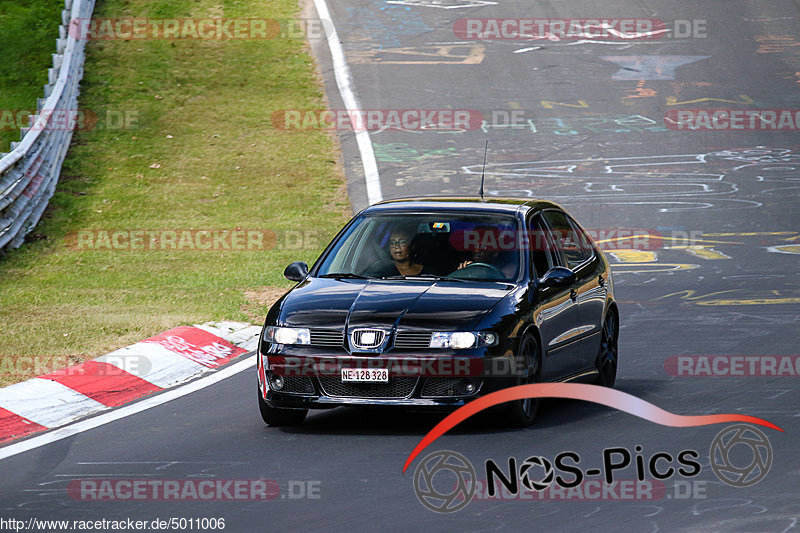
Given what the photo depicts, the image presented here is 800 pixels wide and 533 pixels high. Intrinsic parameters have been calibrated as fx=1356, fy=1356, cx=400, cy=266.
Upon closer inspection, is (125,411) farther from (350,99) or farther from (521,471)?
(350,99)

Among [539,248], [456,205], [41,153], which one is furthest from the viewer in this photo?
[41,153]

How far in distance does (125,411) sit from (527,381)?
124 inches

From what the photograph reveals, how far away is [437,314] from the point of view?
918 centimetres

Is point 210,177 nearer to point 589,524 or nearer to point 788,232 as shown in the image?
point 788,232

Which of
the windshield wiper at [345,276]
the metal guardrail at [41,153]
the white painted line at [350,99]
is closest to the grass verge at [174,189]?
the metal guardrail at [41,153]

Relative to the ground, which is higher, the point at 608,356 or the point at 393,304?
the point at 393,304

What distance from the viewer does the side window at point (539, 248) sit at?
10.3 meters

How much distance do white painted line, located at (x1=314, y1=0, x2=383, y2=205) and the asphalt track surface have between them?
212mm

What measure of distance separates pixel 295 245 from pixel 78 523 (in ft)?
42.5

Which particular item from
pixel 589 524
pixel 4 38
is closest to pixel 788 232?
pixel 589 524

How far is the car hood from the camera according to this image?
9.14m

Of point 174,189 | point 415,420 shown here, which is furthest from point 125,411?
point 174,189

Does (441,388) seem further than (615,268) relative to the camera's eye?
No

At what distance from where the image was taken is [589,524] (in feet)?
22.6
